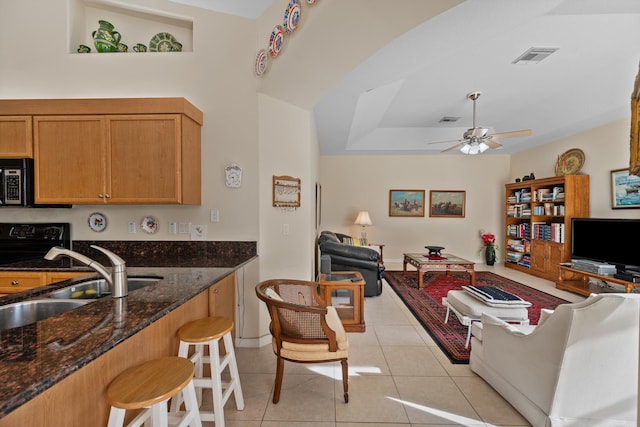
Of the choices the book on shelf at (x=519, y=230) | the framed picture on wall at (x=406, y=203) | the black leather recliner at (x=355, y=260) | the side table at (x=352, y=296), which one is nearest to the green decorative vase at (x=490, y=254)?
the book on shelf at (x=519, y=230)

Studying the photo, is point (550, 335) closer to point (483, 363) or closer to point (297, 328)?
point (483, 363)

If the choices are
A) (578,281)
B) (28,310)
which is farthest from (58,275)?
(578,281)

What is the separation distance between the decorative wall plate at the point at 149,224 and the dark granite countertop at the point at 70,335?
1142mm

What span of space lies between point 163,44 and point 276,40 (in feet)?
4.34

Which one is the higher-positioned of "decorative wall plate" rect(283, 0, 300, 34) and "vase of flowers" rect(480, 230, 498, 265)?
"decorative wall plate" rect(283, 0, 300, 34)

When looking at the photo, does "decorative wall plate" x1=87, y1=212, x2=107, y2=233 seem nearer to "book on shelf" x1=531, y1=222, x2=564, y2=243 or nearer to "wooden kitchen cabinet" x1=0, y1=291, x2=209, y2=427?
"wooden kitchen cabinet" x1=0, y1=291, x2=209, y2=427

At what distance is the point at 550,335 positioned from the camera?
5.09 ft

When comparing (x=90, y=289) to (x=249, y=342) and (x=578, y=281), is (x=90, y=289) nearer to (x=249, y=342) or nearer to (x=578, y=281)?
(x=249, y=342)

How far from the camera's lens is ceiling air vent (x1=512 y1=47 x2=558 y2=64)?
10.3 ft

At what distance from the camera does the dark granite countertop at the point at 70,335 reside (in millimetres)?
678

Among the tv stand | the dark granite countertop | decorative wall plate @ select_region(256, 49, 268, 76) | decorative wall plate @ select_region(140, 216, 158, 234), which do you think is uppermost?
decorative wall plate @ select_region(256, 49, 268, 76)

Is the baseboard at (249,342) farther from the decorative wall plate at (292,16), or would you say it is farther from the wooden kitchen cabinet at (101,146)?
the decorative wall plate at (292,16)

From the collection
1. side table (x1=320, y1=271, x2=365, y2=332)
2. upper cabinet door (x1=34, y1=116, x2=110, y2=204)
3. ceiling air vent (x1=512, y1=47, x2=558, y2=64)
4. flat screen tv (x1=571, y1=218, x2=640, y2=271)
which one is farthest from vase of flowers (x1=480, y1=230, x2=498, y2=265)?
upper cabinet door (x1=34, y1=116, x2=110, y2=204)

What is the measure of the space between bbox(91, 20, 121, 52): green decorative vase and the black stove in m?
1.81
